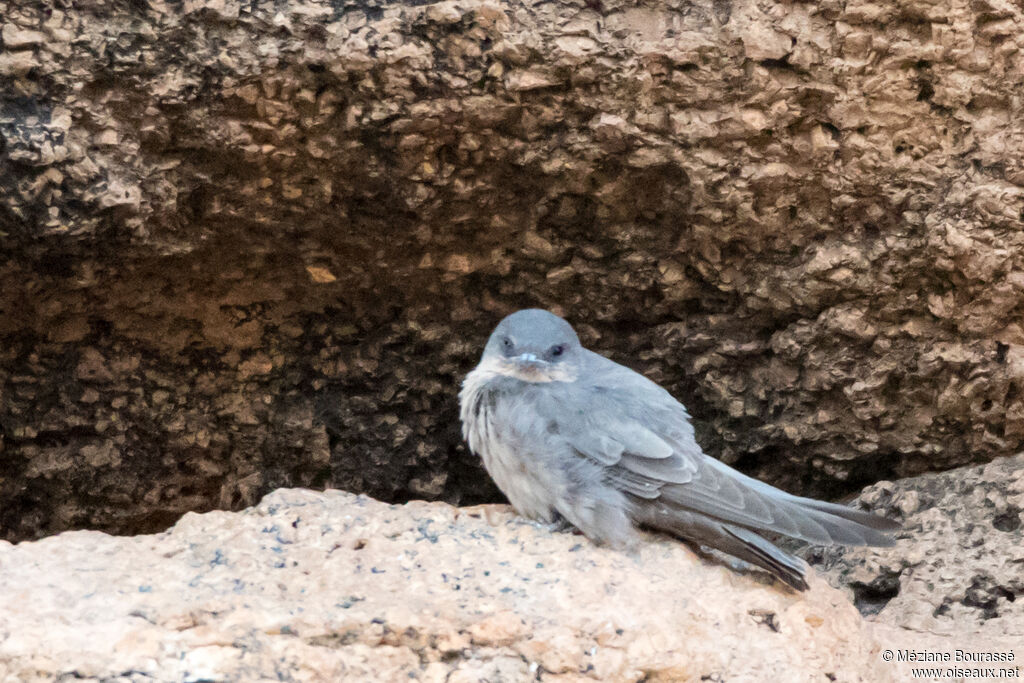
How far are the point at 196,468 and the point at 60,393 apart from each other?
49cm

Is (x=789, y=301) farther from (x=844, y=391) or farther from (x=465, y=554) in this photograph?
(x=465, y=554)

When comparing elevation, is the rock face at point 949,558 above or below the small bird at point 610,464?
below

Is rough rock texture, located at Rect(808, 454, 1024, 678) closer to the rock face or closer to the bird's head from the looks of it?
the rock face

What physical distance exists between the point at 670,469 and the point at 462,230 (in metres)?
0.99

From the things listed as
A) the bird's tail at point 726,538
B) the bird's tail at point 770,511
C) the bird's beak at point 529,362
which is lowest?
the bird's tail at point 726,538

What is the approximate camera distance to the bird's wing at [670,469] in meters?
2.45

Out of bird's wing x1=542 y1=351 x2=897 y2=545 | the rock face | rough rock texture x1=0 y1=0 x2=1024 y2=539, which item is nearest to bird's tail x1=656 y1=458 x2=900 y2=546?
bird's wing x1=542 y1=351 x2=897 y2=545

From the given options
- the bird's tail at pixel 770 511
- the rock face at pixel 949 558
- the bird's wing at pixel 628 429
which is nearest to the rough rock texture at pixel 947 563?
the rock face at pixel 949 558

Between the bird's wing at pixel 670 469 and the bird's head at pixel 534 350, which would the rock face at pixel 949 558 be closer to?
the bird's wing at pixel 670 469

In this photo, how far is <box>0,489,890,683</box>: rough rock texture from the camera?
1956mm

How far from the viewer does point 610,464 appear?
258 cm

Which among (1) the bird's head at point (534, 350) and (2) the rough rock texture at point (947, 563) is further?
(1) the bird's head at point (534, 350)

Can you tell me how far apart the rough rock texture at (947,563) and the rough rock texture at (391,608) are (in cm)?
33

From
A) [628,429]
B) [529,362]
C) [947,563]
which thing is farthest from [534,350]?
[947,563]
